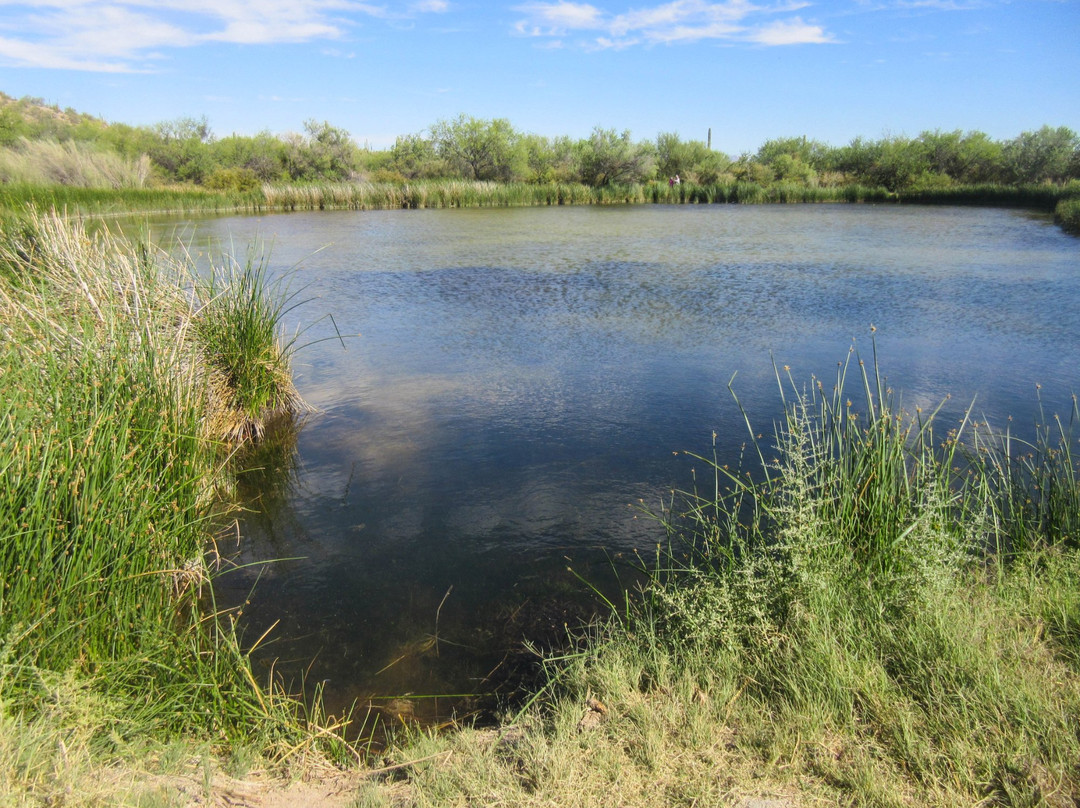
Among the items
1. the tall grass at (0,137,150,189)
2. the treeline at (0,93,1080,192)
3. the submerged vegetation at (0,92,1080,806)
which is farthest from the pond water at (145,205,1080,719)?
the treeline at (0,93,1080,192)

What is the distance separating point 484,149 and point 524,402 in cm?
4053

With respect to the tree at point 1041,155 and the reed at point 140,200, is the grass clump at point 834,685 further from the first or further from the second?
the tree at point 1041,155

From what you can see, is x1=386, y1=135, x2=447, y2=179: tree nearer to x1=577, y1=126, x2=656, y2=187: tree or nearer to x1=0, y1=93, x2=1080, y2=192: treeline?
x1=0, y1=93, x2=1080, y2=192: treeline

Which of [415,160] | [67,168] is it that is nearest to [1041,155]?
[415,160]

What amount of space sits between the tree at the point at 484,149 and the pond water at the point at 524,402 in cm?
2997

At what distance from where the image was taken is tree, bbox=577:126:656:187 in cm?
4184

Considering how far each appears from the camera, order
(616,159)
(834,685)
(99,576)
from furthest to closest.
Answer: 1. (616,159)
2. (99,576)
3. (834,685)

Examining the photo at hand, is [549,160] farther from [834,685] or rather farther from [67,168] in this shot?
[834,685]

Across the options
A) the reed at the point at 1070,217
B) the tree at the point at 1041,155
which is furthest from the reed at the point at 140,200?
the tree at the point at 1041,155

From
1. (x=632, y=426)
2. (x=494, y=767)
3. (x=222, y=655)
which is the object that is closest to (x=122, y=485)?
(x=222, y=655)

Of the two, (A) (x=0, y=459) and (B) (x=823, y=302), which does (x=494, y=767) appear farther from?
(B) (x=823, y=302)

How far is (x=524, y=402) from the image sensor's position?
20.5 feet

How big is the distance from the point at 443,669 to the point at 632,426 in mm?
2957

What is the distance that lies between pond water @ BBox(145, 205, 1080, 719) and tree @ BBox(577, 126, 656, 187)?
29042 mm
